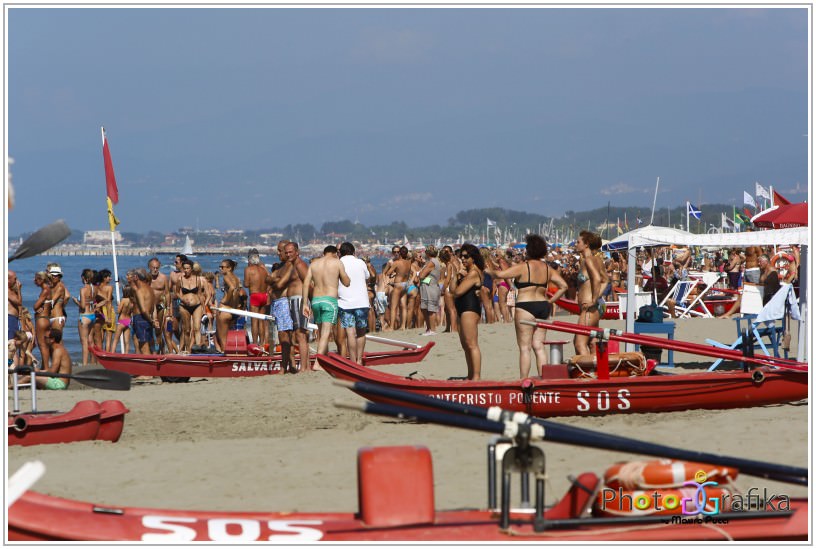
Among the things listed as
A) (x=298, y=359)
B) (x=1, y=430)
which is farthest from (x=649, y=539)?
(x=298, y=359)

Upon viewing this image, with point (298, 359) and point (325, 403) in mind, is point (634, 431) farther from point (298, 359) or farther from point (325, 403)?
point (298, 359)

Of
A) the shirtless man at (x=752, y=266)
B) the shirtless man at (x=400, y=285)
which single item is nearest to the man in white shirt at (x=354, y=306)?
the shirtless man at (x=400, y=285)

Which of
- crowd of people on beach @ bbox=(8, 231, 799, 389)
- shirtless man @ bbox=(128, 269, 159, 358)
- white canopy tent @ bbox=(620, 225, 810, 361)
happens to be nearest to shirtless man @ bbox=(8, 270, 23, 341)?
crowd of people on beach @ bbox=(8, 231, 799, 389)

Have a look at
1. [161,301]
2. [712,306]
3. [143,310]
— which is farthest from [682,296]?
[143,310]

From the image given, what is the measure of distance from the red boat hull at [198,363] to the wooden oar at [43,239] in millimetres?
6380

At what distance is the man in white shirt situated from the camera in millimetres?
12578

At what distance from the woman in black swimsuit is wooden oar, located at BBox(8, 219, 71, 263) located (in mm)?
4320

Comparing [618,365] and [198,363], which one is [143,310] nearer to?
[198,363]

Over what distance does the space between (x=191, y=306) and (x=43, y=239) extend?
8944mm

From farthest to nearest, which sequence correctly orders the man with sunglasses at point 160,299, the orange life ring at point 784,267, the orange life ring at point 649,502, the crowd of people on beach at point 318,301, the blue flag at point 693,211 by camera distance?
1. the blue flag at point 693,211
2. the man with sunglasses at point 160,299
3. the orange life ring at point 784,267
4. the crowd of people on beach at point 318,301
5. the orange life ring at point 649,502

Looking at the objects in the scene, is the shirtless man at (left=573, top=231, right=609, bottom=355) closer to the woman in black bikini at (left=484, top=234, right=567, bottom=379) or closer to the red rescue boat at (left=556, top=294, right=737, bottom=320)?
the woman in black bikini at (left=484, top=234, right=567, bottom=379)

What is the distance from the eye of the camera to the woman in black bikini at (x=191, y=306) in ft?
53.6

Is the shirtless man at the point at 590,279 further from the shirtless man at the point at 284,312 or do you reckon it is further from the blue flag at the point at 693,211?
the blue flag at the point at 693,211
